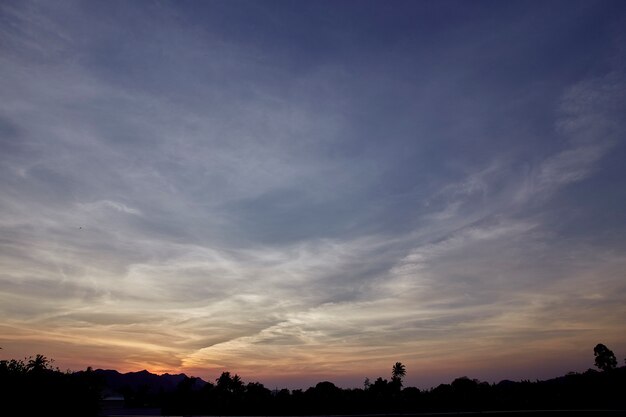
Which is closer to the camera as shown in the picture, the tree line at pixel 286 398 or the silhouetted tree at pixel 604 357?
the tree line at pixel 286 398

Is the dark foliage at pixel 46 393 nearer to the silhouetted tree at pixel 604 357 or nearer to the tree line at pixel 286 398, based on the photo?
the tree line at pixel 286 398

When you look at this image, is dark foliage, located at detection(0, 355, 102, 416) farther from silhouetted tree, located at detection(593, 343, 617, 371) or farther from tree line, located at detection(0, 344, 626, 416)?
silhouetted tree, located at detection(593, 343, 617, 371)

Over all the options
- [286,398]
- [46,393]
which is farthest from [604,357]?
[46,393]

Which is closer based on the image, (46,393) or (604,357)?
(46,393)

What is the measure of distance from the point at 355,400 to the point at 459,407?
90.8 ft

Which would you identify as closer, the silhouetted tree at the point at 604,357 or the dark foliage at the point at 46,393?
the dark foliage at the point at 46,393

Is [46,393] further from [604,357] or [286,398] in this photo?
[604,357]

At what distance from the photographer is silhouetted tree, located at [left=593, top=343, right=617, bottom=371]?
149 m

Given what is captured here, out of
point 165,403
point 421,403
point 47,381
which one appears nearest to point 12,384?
point 47,381

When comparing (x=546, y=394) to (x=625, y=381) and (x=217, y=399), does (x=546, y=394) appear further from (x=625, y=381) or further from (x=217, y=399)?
(x=217, y=399)

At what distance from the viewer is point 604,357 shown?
5915 inches

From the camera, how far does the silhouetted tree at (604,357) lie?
149000 mm

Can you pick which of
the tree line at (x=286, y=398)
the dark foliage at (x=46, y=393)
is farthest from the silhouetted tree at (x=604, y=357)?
the dark foliage at (x=46, y=393)

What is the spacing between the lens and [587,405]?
263 feet
